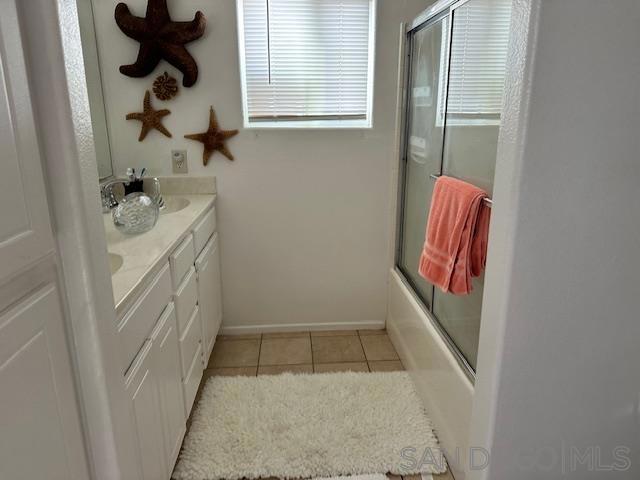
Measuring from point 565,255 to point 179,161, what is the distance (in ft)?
6.53

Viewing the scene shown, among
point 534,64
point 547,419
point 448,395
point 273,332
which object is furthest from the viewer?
point 273,332

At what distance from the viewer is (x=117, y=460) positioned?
3.33 ft

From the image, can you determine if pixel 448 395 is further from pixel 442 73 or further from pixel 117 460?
pixel 442 73

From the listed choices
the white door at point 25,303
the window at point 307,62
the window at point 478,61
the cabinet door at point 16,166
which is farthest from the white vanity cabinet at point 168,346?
the window at point 478,61

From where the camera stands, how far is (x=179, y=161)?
2453 mm

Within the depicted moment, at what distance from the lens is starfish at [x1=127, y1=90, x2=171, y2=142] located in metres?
2.35

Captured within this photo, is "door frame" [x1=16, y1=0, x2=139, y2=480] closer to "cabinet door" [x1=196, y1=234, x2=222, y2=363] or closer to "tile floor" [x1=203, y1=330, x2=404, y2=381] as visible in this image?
"cabinet door" [x1=196, y1=234, x2=222, y2=363]

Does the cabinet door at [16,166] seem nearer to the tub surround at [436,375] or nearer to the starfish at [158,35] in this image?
the tub surround at [436,375]

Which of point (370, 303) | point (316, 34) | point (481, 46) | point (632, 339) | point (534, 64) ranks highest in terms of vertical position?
point (316, 34)

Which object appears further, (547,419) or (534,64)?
(547,419)

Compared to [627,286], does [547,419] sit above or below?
below

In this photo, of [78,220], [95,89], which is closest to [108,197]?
[95,89]

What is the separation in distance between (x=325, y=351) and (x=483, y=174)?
1.42 meters

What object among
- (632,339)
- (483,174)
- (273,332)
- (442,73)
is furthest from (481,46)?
(273,332)
